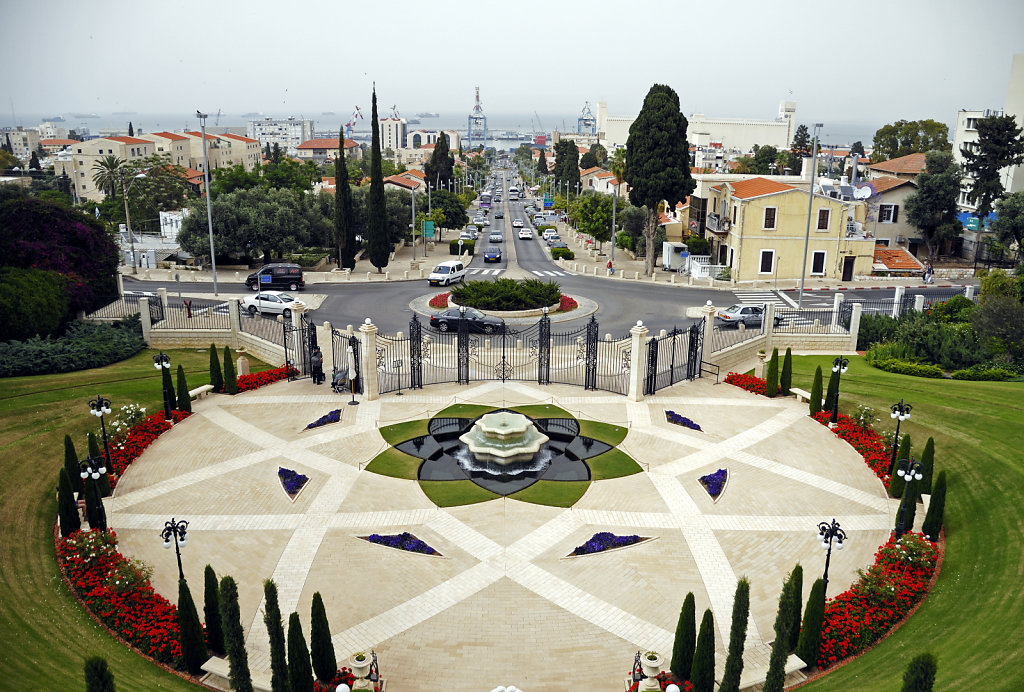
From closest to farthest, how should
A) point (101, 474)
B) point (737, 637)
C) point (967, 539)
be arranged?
1. point (737, 637)
2. point (967, 539)
3. point (101, 474)

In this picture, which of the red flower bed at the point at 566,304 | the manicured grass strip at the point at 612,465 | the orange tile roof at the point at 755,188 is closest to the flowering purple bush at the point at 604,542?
the manicured grass strip at the point at 612,465

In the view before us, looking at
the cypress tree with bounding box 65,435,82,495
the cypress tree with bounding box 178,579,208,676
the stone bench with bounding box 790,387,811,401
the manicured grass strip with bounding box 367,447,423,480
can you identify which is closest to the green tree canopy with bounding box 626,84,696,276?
the stone bench with bounding box 790,387,811,401

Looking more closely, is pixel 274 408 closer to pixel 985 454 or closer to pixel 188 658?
pixel 188 658

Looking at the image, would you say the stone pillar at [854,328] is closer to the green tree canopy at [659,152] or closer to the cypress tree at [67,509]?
the green tree canopy at [659,152]

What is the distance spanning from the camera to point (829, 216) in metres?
52.5

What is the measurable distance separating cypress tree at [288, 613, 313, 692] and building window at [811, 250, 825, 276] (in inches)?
1952

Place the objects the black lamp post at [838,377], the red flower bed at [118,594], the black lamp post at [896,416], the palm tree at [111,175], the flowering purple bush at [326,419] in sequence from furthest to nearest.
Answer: the palm tree at [111,175] → the flowering purple bush at [326,419] → the black lamp post at [838,377] → the black lamp post at [896,416] → the red flower bed at [118,594]

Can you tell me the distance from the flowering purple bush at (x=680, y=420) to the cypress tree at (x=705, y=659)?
1350 centimetres

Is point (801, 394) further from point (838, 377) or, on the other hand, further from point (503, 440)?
point (503, 440)

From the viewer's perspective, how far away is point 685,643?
1329 centimetres

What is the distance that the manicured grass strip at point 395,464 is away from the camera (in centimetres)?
2234

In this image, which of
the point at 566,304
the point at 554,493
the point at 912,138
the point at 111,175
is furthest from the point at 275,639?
the point at 912,138

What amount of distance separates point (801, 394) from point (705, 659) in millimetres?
17680

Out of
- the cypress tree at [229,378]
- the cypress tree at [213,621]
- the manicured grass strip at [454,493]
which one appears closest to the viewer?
the cypress tree at [213,621]
